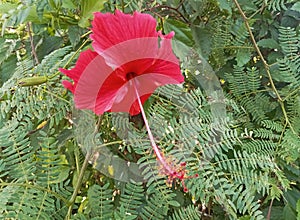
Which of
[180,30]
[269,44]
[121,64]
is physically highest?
[121,64]

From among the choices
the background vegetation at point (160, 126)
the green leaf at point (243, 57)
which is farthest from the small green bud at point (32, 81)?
the green leaf at point (243, 57)

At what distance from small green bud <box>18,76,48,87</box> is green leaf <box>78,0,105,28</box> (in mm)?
117

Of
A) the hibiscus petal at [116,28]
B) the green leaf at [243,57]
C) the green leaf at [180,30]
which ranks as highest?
the hibiscus petal at [116,28]

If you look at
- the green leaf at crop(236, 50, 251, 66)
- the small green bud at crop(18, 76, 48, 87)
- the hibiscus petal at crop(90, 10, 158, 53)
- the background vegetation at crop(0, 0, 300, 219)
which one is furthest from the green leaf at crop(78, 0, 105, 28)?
the green leaf at crop(236, 50, 251, 66)

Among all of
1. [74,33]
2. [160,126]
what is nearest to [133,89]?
[160,126]

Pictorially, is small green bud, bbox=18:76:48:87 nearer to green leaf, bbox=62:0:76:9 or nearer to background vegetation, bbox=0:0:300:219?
background vegetation, bbox=0:0:300:219

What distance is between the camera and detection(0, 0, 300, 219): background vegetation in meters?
0.77

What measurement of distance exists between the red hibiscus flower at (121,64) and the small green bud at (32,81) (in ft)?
0.50

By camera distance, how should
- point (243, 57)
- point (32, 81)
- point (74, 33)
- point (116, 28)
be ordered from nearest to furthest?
1. point (116, 28)
2. point (32, 81)
3. point (74, 33)
4. point (243, 57)

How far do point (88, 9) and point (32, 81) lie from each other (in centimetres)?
16

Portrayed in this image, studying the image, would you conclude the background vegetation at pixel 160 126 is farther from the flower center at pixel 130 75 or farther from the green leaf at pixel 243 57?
the flower center at pixel 130 75

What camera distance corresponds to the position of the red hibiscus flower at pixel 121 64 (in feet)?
1.98

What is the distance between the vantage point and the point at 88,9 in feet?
2.73

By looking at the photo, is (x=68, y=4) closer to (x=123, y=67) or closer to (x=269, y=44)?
(x=123, y=67)
